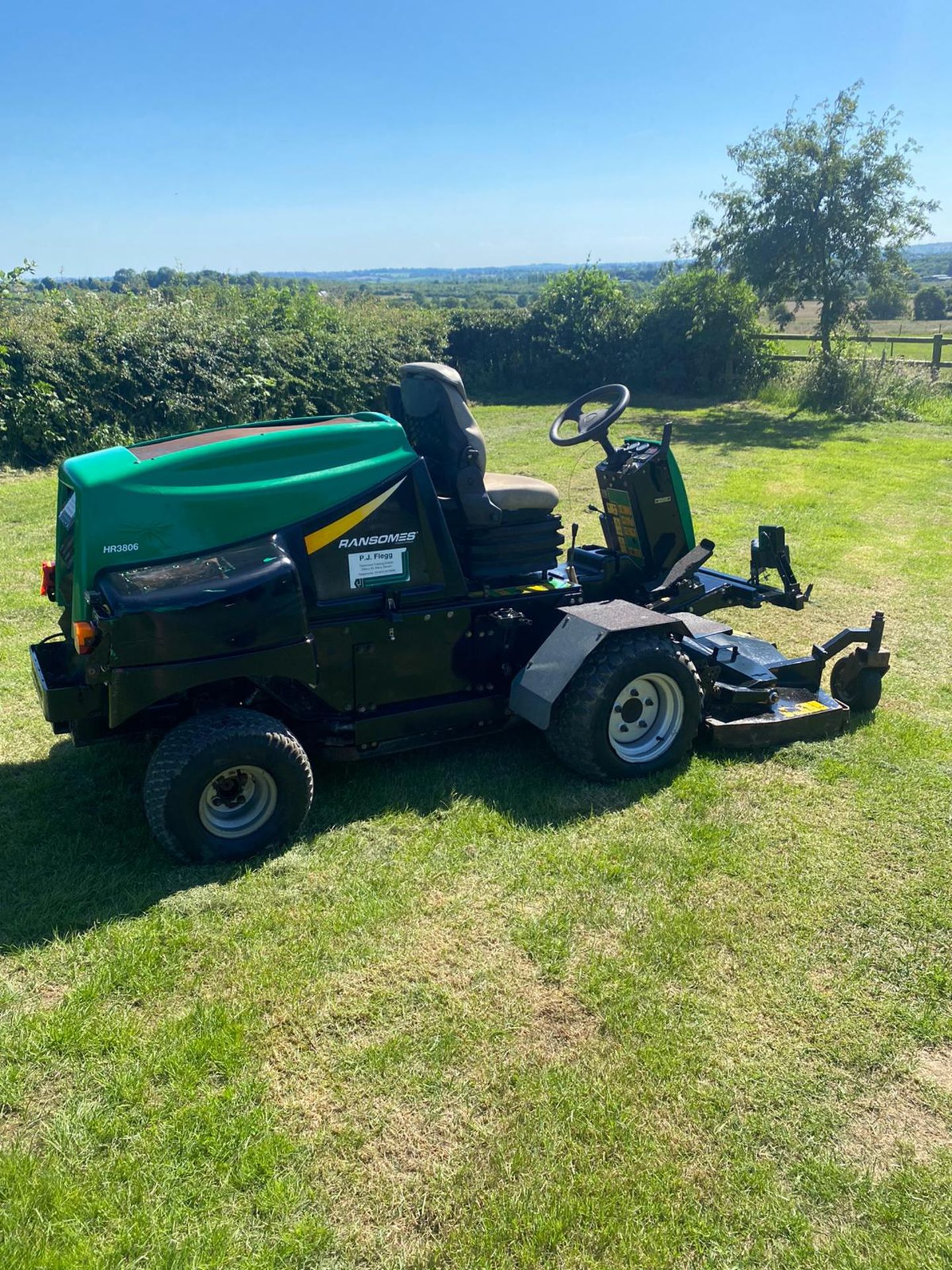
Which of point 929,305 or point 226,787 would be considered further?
point 929,305

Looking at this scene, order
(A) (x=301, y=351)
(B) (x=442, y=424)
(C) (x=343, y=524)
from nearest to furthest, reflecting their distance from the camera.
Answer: (C) (x=343, y=524) < (B) (x=442, y=424) < (A) (x=301, y=351)

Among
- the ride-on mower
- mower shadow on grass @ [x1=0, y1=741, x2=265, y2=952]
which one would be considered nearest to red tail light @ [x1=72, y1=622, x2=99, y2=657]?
the ride-on mower

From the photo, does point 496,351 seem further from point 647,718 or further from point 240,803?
point 240,803

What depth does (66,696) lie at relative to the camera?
397 centimetres

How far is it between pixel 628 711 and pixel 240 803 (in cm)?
197

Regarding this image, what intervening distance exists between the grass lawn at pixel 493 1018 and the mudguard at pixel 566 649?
41 cm

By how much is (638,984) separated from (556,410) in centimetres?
1764

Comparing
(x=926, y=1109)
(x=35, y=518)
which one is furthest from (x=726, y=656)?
(x=35, y=518)

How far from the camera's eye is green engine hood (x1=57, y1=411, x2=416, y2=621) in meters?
3.76

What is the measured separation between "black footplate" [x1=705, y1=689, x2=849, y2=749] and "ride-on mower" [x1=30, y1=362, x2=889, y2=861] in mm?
13

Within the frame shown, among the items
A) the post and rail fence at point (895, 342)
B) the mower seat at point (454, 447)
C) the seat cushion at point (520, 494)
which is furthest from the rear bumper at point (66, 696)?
the post and rail fence at point (895, 342)

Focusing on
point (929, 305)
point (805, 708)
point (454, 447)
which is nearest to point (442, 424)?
Result: point (454, 447)

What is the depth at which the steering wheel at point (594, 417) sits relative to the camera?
5.20 meters

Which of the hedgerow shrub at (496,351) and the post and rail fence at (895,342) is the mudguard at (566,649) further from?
the hedgerow shrub at (496,351)
